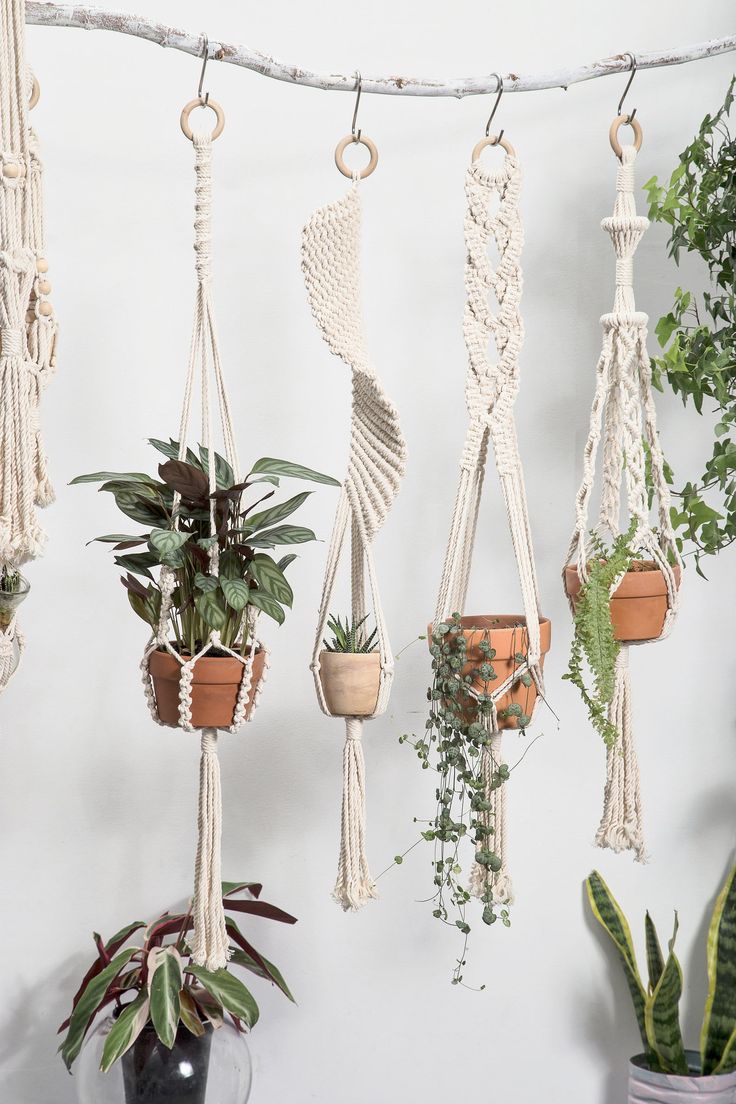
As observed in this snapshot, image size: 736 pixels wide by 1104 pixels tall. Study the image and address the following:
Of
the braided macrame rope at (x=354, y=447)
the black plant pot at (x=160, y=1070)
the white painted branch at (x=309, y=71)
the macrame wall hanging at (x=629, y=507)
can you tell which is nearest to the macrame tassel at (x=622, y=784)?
the macrame wall hanging at (x=629, y=507)

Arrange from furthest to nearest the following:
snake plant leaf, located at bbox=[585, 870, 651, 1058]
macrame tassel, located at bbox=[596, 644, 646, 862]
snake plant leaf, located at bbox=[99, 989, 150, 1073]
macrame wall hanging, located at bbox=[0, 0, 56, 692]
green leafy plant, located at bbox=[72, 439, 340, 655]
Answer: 1. snake plant leaf, located at bbox=[585, 870, 651, 1058]
2. macrame tassel, located at bbox=[596, 644, 646, 862]
3. snake plant leaf, located at bbox=[99, 989, 150, 1073]
4. green leafy plant, located at bbox=[72, 439, 340, 655]
5. macrame wall hanging, located at bbox=[0, 0, 56, 692]

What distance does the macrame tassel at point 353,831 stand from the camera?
1443 millimetres

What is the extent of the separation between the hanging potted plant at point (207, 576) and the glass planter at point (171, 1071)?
0.56m

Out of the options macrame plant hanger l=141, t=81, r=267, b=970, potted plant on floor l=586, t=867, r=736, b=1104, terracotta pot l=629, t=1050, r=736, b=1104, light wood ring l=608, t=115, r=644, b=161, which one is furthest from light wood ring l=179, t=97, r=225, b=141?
terracotta pot l=629, t=1050, r=736, b=1104

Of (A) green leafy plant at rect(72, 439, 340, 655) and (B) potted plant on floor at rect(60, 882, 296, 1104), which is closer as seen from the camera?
(A) green leafy plant at rect(72, 439, 340, 655)

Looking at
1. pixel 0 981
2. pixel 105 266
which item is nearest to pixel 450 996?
pixel 0 981

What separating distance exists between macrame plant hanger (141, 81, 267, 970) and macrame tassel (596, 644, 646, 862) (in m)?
0.56

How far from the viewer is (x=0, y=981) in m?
1.76

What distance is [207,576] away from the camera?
4.42ft

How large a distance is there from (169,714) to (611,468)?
768 millimetres

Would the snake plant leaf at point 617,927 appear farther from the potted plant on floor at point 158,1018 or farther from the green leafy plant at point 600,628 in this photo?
the potted plant on floor at point 158,1018

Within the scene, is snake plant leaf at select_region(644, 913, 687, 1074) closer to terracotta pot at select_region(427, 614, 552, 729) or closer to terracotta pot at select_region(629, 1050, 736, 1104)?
terracotta pot at select_region(629, 1050, 736, 1104)

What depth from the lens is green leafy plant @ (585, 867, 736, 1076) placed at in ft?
5.93

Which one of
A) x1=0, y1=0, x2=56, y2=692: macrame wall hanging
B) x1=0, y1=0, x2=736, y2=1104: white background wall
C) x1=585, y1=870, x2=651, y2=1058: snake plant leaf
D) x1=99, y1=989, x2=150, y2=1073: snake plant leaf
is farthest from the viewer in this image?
x1=585, y1=870, x2=651, y2=1058: snake plant leaf
